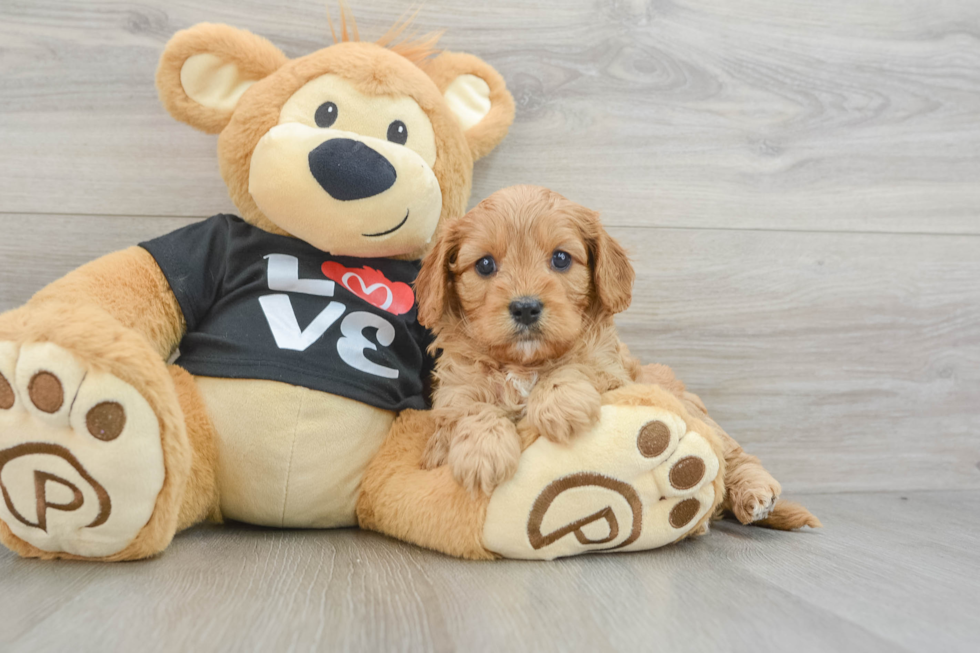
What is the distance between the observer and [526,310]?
1011 millimetres

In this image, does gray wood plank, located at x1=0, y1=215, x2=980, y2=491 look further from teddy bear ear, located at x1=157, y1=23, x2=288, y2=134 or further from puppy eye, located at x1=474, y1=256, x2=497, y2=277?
teddy bear ear, located at x1=157, y1=23, x2=288, y2=134

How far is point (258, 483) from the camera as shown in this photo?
1109 mm

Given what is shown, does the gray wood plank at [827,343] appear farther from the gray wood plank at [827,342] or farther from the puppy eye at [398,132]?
the puppy eye at [398,132]

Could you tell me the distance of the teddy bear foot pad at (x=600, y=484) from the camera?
99 centimetres

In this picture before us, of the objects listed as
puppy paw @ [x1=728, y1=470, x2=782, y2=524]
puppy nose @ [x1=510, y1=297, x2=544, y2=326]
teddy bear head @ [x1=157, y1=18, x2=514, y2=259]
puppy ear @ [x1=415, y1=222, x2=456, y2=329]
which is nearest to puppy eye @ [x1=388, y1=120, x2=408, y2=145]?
teddy bear head @ [x1=157, y1=18, x2=514, y2=259]

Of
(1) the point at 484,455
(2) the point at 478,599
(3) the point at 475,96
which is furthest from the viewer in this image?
(3) the point at 475,96

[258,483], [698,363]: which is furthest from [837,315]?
[258,483]

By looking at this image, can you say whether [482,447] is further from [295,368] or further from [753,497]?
[753,497]

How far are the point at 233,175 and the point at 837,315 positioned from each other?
5.02 ft

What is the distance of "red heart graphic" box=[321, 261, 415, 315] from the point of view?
1239 millimetres

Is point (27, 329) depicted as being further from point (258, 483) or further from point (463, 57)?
point (463, 57)

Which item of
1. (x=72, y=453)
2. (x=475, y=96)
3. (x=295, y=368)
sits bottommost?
(x=72, y=453)

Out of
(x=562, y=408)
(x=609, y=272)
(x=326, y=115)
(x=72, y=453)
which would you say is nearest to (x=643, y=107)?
(x=609, y=272)

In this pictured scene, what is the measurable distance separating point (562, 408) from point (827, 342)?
1.07 m
